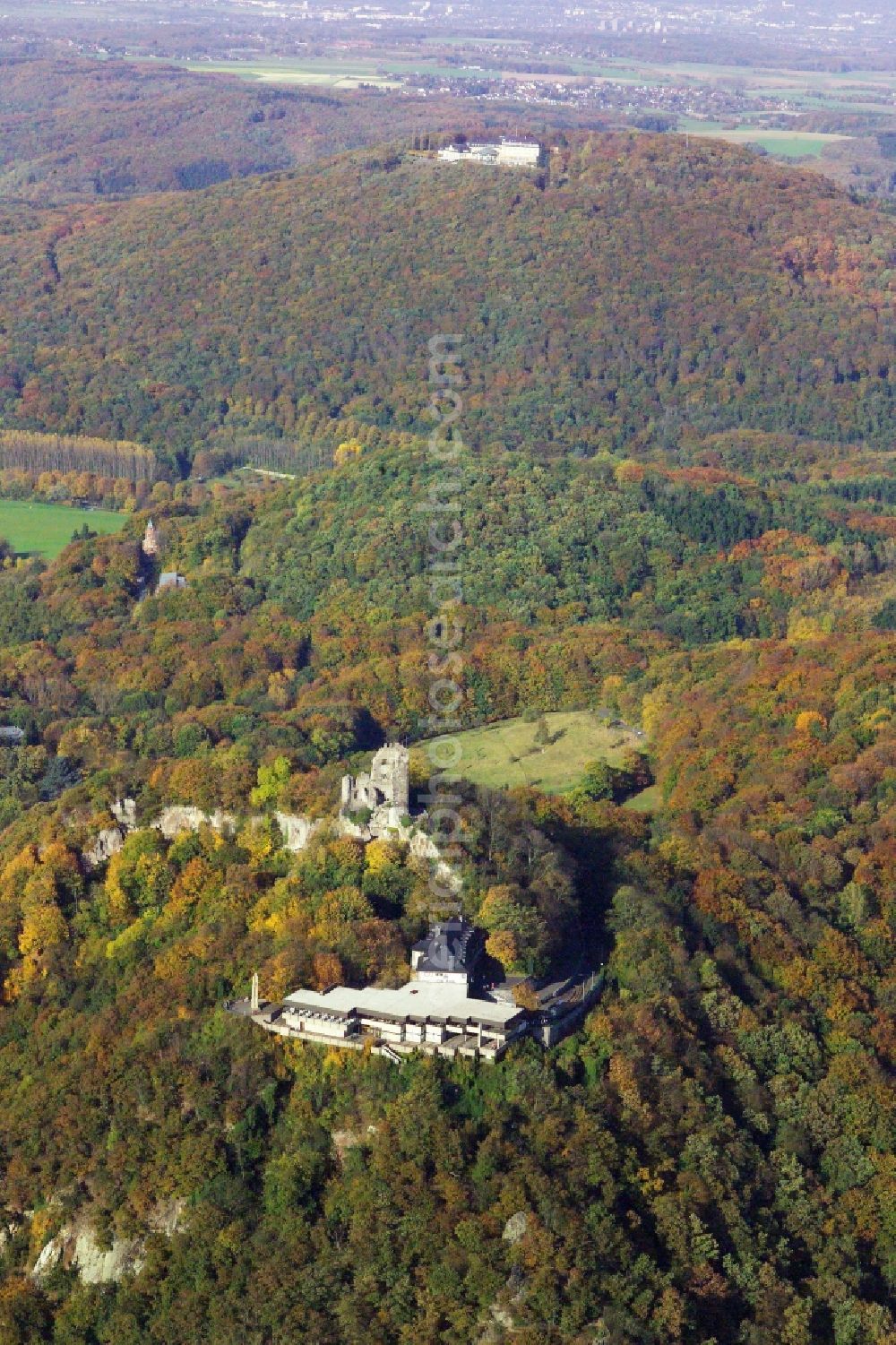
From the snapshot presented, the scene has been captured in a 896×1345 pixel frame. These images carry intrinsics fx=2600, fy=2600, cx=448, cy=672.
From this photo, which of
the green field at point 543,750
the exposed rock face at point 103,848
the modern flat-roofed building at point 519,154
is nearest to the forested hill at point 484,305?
the modern flat-roofed building at point 519,154

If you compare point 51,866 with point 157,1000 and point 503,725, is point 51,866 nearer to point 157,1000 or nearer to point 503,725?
point 157,1000

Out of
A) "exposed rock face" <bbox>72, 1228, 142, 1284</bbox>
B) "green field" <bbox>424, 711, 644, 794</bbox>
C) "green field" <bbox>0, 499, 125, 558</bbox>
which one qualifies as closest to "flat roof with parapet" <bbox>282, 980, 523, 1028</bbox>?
"exposed rock face" <bbox>72, 1228, 142, 1284</bbox>

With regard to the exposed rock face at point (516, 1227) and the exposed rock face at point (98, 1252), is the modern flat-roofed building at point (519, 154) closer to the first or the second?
the exposed rock face at point (98, 1252)

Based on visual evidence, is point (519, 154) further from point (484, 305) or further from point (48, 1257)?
point (48, 1257)

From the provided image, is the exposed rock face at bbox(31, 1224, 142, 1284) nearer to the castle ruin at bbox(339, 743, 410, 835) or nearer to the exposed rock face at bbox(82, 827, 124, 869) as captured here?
the castle ruin at bbox(339, 743, 410, 835)

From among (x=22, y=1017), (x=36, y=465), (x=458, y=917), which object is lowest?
(x=36, y=465)

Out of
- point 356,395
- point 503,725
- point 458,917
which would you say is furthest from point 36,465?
point 458,917
